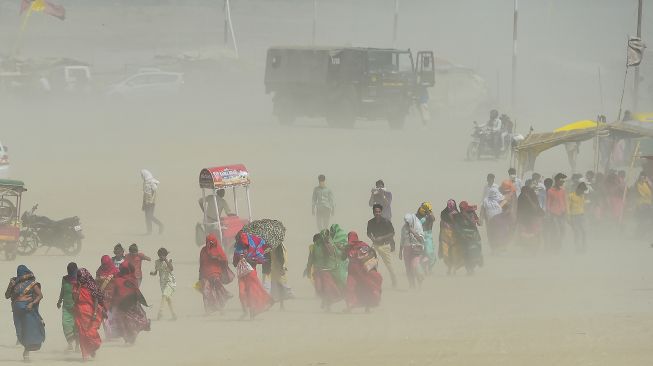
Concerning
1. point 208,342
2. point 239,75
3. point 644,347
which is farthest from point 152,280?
point 239,75

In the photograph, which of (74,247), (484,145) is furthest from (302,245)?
(484,145)

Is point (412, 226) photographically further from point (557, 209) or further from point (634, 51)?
point (634, 51)

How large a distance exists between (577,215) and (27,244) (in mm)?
8860

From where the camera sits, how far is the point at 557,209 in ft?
76.9

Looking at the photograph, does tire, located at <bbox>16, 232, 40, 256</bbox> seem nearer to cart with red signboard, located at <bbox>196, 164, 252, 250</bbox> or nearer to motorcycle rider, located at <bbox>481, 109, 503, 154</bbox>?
cart with red signboard, located at <bbox>196, 164, 252, 250</bbox>

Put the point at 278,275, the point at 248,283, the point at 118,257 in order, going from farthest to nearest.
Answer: the point at 278,275 → the point at 248,283 → the point at 118,257

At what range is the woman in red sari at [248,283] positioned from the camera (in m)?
17.2

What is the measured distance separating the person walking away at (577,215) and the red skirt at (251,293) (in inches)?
313

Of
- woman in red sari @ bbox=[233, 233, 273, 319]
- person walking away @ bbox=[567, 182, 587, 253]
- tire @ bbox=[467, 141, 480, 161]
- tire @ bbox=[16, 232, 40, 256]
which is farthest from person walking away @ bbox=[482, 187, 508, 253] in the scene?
tire @ bbox=[467, 141, 480, 161]

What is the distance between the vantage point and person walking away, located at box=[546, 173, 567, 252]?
23406 millimetres

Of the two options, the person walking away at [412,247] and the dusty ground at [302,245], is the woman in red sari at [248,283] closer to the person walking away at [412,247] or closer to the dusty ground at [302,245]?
the dusty ground at [302,245]

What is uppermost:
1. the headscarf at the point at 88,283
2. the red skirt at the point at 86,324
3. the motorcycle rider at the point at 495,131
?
the motorcycle rider at the point at 495,131

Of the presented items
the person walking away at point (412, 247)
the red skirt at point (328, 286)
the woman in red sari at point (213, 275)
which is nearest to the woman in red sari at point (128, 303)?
the woman in red sari at point (213, 275)

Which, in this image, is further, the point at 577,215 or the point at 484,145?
the point at 484,145
